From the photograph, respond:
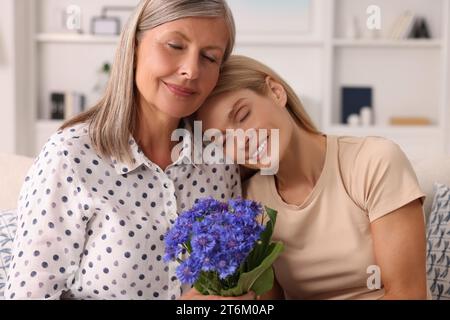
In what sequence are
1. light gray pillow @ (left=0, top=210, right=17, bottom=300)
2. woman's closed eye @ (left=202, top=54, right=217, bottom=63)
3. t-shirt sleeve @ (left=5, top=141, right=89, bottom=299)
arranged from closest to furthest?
t-shirt sleeve @ (left=5, top=141, right=89, bottom=299) < woman's closed eye @ (left=202, top=54, right=217, bottom=63) < light gray pillow @ (left=0, top=210, right=17, bottom=300)

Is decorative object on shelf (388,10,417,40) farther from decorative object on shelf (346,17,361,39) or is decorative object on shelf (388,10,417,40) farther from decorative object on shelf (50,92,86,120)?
decorative object on shelf (50,92,86,120)

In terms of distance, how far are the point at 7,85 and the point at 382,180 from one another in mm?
3359

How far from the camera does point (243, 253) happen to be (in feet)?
3.23

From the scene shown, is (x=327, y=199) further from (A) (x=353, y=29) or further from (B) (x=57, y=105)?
(B) (x=57, y=105)

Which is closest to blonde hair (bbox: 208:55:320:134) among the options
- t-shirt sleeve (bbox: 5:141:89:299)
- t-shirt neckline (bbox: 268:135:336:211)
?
t-shirt neckline (bbox: 268:135:336:211)

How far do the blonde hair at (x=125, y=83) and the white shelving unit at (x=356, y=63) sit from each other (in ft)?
10.0

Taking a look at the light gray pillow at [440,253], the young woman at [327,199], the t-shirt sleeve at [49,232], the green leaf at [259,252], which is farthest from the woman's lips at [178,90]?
the light gray pillow at [440,253]

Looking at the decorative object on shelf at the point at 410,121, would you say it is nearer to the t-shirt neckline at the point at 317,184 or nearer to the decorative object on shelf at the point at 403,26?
the decorative object on shelf at the point at 403,26

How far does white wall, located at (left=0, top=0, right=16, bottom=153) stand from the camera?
426 centimetres

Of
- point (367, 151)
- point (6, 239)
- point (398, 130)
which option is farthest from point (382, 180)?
point (398, 130)

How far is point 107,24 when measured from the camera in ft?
14.7

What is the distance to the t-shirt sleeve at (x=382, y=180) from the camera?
1.38m

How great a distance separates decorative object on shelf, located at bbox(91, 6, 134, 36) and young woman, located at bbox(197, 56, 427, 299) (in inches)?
124
